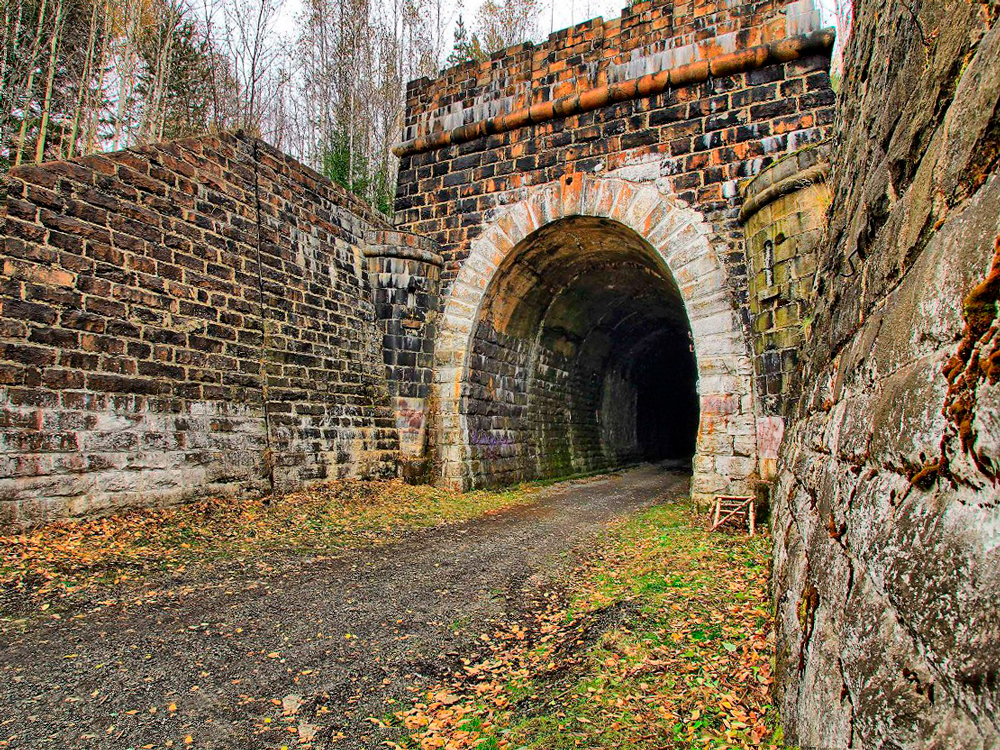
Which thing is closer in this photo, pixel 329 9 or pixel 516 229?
pixel 516 229

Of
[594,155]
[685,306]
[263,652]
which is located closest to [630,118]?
[594,155]

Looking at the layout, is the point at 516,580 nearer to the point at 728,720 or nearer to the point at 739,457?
the point at 728,720

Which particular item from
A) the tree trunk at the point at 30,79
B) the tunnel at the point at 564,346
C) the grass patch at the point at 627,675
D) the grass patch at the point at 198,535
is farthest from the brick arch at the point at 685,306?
the tree trunk at the point at 30,79

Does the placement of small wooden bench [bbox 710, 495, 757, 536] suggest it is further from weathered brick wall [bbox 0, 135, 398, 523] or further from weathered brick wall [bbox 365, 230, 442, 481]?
weathered brick wall [bbox 0, 135, 398, 523]

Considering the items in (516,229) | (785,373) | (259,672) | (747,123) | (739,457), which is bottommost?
(259,672)

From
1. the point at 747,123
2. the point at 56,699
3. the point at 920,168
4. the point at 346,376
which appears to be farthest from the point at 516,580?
the point at 747,123

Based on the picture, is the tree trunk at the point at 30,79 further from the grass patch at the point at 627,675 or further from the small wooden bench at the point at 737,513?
the small wooden bench at the point at 737,513

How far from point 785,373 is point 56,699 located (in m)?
7.03

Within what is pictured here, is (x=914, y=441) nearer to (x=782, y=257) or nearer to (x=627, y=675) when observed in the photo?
(x=627, y=675)

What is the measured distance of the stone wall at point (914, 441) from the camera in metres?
1.01

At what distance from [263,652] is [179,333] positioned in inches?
191

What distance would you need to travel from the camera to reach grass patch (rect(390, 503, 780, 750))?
8.05 feet

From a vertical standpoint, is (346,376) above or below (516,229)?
below

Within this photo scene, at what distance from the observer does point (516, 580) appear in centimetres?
474
